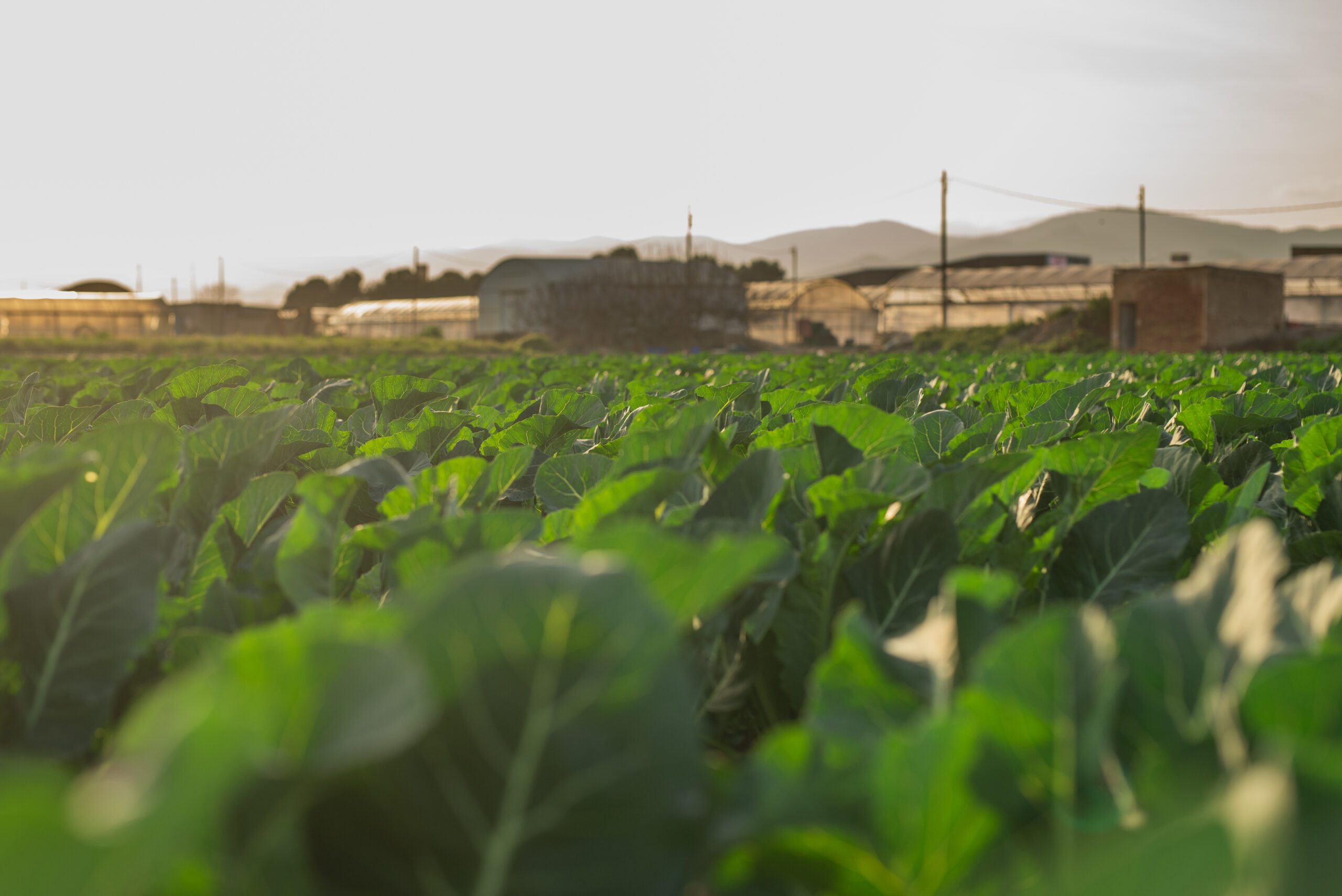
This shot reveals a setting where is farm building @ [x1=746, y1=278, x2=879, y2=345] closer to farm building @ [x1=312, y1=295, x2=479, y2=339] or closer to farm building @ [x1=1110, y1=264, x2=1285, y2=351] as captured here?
farm building @ [x1=312, y1=295, x2=479, y2=339]

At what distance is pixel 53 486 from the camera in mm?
940

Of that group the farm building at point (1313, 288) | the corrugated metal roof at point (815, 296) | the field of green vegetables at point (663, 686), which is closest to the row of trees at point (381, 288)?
the corrugated metal roof at point (815, 296)

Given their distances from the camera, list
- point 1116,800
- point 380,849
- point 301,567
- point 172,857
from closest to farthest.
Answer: point 172,857 < point 380,849 < point 1116,800 < point 301,567

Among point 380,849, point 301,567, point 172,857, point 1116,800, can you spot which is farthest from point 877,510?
point 172,857

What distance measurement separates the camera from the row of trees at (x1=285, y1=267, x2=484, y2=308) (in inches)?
4124

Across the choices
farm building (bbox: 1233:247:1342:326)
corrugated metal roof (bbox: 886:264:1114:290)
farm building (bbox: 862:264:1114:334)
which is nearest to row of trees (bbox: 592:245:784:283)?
farm building (bbox: 862:264:1114:334)

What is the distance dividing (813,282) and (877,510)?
65.5m

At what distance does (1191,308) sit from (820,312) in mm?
32454

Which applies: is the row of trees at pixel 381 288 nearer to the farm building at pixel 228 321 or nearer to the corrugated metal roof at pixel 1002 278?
the farm building at pixel 228 321

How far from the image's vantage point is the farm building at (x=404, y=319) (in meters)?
72.2

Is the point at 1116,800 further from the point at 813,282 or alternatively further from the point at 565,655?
the point at 813,282

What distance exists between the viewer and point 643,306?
180 feet

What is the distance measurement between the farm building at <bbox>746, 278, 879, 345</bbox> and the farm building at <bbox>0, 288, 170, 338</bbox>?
145 ft

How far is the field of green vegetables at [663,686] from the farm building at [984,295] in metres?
59.7
